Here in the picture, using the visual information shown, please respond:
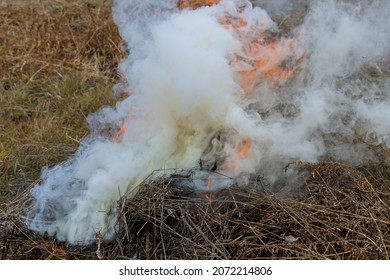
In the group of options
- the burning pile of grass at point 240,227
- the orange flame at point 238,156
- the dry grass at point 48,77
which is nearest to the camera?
the burning pile of grass at point 240,227

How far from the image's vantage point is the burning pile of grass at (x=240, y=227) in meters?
3.15

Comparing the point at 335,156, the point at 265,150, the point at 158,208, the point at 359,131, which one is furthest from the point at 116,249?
the point at 359,131

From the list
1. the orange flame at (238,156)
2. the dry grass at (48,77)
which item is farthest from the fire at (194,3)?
the dry grass at (48,77)

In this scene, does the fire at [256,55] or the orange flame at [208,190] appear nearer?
the orange flame at [208,190]

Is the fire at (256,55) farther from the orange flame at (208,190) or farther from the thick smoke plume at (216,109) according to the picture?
the orange flame at (208,190)

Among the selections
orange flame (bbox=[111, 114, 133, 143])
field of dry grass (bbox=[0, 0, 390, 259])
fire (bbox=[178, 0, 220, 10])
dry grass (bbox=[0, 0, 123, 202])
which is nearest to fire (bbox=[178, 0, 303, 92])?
fire (bbox=[178, 0, 220, 10])

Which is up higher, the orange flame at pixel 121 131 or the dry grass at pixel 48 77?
the orange flame at pixel 121 131

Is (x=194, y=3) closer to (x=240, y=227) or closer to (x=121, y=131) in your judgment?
(x=121, y=131)

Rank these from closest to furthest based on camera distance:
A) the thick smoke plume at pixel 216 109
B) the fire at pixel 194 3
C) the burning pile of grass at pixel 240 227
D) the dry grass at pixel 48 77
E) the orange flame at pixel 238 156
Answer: the burning pile of grass at pixel 240 227 → the thick smoke plume at pixel 216 109 → the orange flame at pixel 238 156 → the fire at pixel 194 3 → the dry grass at pixel 48 77

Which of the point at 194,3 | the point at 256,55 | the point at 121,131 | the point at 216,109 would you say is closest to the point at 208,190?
the point at 216,109

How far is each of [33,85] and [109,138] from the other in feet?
7.96

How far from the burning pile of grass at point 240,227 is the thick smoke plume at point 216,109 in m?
0.11

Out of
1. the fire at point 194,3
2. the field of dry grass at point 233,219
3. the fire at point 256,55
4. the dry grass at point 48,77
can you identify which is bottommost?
the dry grass at point 48,77

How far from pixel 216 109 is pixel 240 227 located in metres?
0.77
